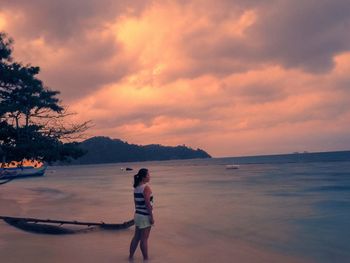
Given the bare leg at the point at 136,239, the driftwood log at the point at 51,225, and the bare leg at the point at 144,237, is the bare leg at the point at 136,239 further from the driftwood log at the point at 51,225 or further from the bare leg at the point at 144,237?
the driftwood log at the point at 51,225

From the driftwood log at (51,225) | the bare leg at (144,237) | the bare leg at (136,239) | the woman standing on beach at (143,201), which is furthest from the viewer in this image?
the driftwood log at (51,225)

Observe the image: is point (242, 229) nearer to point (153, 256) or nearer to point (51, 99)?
point (153, 256)

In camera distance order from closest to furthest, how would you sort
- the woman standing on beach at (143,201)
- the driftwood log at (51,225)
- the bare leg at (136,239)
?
1. the woman standing on beach at (143,201)
2. the bare leg at (136,239)
3. the driftwood log at (51,225)

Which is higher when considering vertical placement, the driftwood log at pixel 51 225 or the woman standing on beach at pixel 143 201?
the woman standing on beach at pixel 143 201

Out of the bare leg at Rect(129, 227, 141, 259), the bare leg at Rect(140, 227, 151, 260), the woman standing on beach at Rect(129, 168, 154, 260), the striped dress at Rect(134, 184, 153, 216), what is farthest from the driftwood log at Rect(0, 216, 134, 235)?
the striped dress at Rect(134, 184, 153, 216)

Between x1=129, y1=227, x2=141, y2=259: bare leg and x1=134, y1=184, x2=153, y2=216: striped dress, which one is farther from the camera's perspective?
x1=129, y1=227, x2=141, y2=259: bare leg

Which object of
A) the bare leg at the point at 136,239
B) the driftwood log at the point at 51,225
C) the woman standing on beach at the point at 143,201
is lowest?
the driftwood log at the point at 51,225

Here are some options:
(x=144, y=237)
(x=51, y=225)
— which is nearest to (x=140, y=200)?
(x=144, y=237)

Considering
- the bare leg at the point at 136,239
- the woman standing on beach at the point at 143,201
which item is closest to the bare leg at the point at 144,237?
the woman standing on beach at the point at 143,201

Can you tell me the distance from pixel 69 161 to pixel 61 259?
11.0 m

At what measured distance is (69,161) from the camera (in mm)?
19484

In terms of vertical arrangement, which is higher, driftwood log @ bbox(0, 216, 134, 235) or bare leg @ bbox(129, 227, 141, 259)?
bare leg @ bbox(129, 227, 141, 259)

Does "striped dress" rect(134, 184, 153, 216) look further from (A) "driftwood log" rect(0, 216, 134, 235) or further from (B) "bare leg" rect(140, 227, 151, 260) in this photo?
(A) "driftwood log" rect(0, 216, 134, 235)

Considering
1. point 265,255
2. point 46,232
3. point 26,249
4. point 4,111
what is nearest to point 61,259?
point 26,249
